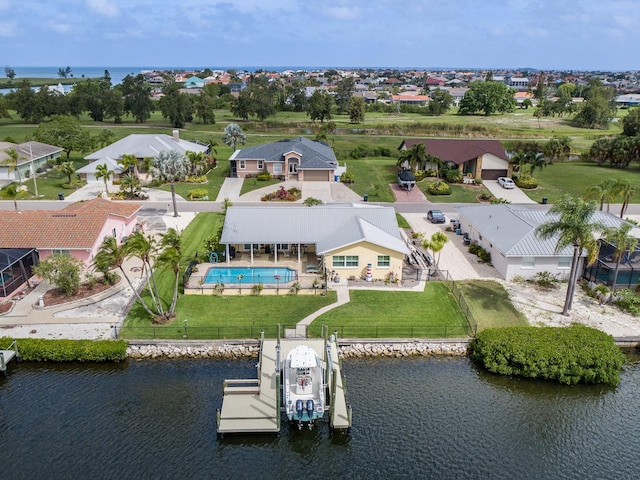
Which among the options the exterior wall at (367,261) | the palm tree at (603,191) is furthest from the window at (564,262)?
the exterior wall at (367,261)

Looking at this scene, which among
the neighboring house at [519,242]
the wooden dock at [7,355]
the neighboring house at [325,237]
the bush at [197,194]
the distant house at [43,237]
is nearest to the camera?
the wooden dock at [7,355]

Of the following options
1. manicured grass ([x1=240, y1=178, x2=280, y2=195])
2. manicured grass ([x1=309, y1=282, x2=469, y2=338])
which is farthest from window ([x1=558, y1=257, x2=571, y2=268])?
manicured grass ([x1=240, y1=178, x2=280, y2=195])

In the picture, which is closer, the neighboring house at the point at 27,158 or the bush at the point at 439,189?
the bush at the point at 439,189

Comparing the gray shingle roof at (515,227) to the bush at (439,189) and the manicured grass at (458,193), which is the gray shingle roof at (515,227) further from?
the bush at (439,189)

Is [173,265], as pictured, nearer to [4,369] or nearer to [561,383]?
[4,369]

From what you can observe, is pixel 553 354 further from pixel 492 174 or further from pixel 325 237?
pixel 492 174
